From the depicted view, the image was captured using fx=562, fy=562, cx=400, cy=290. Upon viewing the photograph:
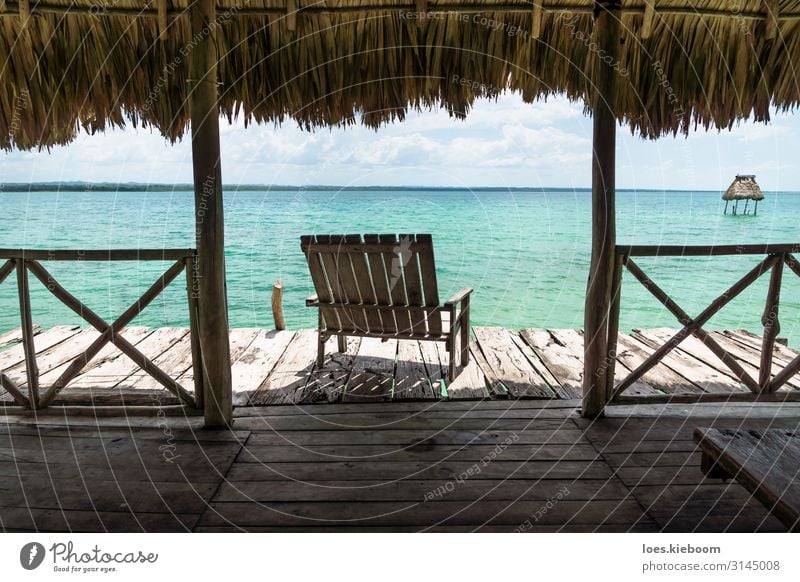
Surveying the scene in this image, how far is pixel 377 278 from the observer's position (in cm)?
340

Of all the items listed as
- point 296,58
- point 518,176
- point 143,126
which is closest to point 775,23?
point 296,58

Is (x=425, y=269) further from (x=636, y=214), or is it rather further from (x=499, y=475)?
(x=636, y=214)

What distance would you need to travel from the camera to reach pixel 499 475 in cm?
213

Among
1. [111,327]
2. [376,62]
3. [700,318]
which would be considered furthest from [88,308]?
[700,318]

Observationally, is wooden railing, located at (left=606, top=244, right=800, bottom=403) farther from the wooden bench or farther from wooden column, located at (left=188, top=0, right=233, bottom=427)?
wooden column, located at (left=188, top=0, right=233, bottom=427)

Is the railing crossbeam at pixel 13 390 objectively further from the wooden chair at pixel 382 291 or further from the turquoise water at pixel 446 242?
the turquoise water at pixel 446 242

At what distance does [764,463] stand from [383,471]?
129cm

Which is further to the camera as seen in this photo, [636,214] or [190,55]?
[636,214]

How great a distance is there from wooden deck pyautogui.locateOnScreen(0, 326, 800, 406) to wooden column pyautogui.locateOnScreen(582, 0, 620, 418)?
35cm

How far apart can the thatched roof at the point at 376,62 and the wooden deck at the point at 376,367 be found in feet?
4.73

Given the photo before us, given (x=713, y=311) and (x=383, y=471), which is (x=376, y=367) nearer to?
(x=383, y=471)

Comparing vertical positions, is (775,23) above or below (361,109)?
above

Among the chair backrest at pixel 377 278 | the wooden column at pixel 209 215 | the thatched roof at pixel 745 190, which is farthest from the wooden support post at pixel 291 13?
the thatched roof at pixel 745 190
